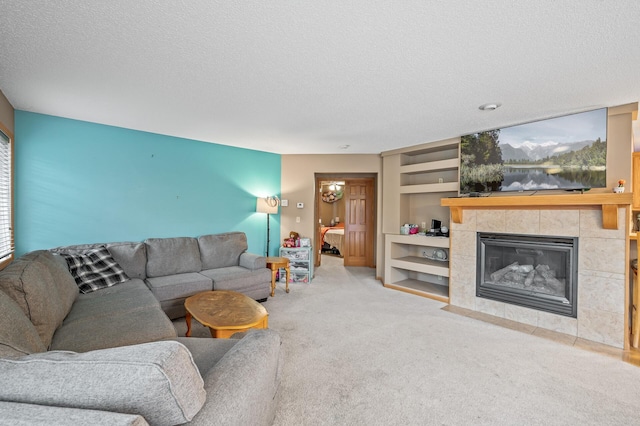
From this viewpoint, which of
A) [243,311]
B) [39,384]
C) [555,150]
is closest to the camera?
[39,384]

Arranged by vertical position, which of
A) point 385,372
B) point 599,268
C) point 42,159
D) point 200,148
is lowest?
point 385,372

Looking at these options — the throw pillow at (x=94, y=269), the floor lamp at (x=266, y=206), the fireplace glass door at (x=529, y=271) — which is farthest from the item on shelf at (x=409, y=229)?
the throw pillow at (x=94, y=269)

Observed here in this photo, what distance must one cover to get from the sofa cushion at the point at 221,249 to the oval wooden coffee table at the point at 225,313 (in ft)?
3.95

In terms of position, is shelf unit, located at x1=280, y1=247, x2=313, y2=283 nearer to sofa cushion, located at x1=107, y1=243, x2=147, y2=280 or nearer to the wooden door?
the wooden door

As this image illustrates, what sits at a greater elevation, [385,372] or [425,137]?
[425,137]

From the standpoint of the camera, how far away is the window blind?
2.89 meters

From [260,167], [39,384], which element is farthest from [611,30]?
[260,167]

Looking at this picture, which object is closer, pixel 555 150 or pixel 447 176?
pixel 555 150

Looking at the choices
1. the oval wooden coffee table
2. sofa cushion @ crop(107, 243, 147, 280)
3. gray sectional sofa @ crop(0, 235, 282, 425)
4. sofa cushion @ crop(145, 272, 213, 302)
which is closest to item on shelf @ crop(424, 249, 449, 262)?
the oval wooden coffee table

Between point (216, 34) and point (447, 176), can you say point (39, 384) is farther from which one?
point (447, 176)

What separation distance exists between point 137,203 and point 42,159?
1.05 metres

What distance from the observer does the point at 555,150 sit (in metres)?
3.32

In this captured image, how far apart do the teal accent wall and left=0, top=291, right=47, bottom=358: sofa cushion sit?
8.17 feet

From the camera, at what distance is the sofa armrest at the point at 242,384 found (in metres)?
1.00
